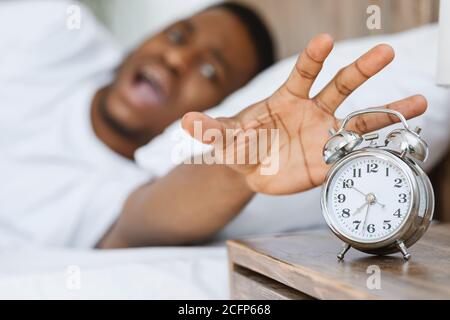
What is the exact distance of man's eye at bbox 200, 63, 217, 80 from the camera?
1.76 metres

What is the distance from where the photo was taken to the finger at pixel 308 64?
0.77m

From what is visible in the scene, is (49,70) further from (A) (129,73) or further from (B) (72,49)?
(A) (129,73)

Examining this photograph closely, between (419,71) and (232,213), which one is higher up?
(419,71)

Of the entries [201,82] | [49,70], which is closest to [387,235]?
[201,82]

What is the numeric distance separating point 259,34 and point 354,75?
1124 millimetres

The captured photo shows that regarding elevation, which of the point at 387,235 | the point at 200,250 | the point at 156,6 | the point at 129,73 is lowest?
the point at 200,250

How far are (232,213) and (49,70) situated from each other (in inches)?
37.4

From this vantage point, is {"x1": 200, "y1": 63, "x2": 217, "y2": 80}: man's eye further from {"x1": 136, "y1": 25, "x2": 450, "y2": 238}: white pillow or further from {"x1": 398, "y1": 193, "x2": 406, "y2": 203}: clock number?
{"x1": 398, "y1": 193, "x2": 406, "y2": 203}: clock number

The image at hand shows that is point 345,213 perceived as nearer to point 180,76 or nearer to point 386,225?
point 386,225

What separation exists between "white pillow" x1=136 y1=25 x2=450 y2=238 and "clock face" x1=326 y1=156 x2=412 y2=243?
27 cm

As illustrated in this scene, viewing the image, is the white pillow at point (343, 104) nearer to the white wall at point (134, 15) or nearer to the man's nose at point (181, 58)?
the man's nose at point (181, 58)

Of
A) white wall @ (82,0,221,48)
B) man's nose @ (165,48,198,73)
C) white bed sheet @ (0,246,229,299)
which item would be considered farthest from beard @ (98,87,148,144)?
white wall @ (82,0,221,48)

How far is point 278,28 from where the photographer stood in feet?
6.24

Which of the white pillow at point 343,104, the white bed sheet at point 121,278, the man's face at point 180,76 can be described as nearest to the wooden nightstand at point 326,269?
the white bed sheet at point 121,278
